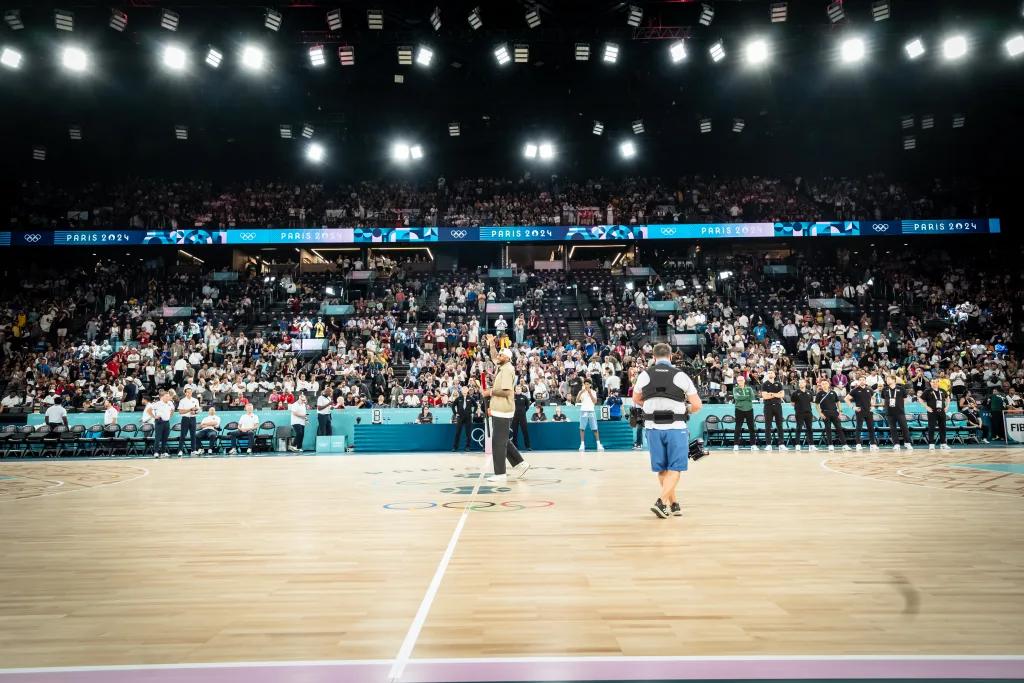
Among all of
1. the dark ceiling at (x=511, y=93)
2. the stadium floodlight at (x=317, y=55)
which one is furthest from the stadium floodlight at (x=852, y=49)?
the stadium floodlight at (x=317, y=55)

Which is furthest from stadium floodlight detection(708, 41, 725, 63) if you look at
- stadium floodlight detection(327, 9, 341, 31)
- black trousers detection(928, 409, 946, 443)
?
black trousers detection(928, 409, 946, 443)

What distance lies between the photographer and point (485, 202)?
31.2 meters

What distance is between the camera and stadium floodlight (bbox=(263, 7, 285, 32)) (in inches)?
690

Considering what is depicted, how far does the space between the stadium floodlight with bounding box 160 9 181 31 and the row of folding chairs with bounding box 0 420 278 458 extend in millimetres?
11423

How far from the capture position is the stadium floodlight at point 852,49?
1845 centimetres

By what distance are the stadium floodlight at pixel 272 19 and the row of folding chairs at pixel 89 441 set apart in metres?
11.6

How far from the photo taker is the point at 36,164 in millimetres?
29375

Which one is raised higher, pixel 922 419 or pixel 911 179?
pixel 911 179

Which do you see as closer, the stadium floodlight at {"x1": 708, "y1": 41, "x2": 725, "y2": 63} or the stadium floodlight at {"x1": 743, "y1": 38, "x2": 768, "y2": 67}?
the stadium floodlight at {"x1": 743, "y1": 38, "x2": 768, "y2": 67}

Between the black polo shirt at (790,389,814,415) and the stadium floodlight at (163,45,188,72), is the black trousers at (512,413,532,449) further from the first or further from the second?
the stadium floodlight at (163,45,188,72)

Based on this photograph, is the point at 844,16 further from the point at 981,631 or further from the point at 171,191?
the point at 171,191

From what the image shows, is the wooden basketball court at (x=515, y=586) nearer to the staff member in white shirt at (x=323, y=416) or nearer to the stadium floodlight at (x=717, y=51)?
the staff member in white shirt at (x=323, y=416)

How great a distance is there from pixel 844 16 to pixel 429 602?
20.0 m

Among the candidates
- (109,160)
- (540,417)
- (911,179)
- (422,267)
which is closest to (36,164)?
(109,160)
